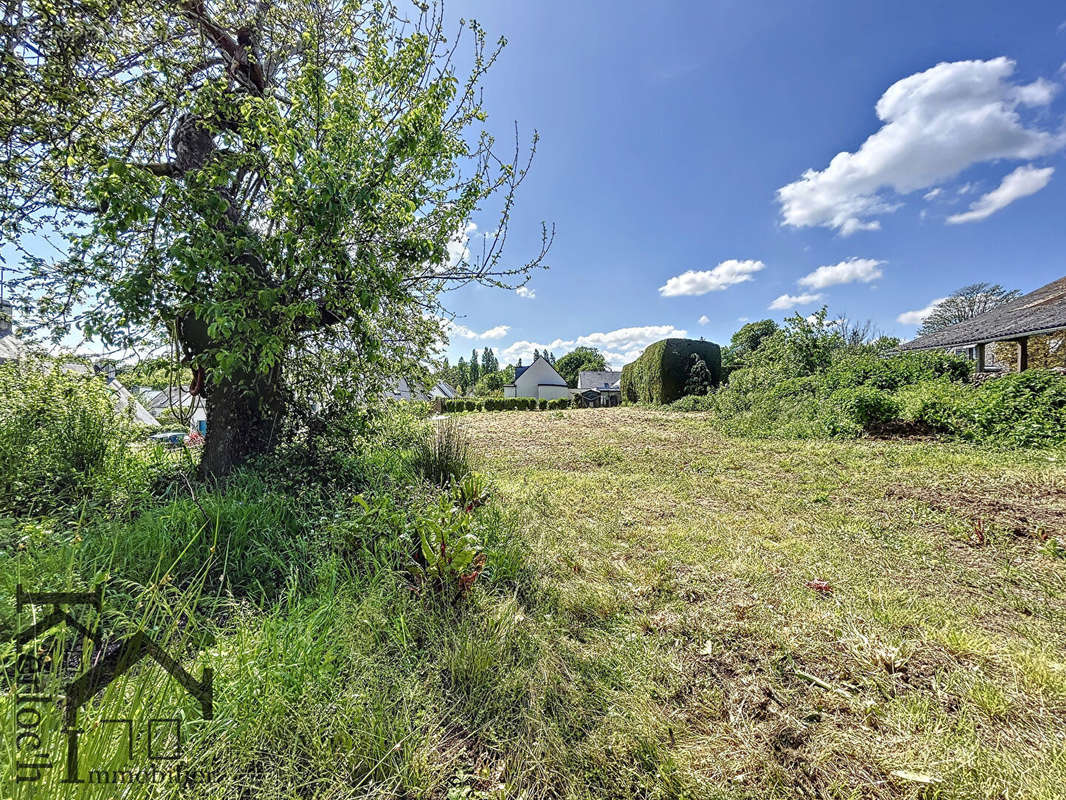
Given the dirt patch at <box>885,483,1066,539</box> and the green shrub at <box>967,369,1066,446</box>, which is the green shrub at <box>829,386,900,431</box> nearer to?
the green shrub at <box>967,369,1066,446</box>

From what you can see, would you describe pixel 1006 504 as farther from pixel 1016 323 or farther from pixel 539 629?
pixel 1016 323

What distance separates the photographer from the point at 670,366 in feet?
57.2

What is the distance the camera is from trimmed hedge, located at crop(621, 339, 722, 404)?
17.5 metres

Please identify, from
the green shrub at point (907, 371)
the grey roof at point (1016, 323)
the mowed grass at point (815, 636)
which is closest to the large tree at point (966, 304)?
the grey roof at point (1016, 323)

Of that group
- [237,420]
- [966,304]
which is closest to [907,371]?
[237,420]

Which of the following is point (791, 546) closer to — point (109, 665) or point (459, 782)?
point (459, 782)

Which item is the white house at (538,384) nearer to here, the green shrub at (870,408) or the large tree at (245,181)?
the green shrub at (870,408)

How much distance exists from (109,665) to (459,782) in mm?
1238

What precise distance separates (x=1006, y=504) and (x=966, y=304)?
47.9 metres

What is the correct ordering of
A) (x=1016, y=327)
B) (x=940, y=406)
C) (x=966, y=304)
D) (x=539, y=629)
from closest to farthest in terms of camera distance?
1. (x=539, y=629)
2. (x=940, y=406)
3. (x=1016, y=327)
4. (x=966, y=304)

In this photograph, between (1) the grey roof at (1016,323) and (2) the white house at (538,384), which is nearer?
(1) the grey roof at (1016,323)

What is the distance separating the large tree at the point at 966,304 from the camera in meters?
33.2

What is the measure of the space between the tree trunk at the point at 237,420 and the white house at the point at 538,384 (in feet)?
120

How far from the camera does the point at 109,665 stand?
1261 mm
